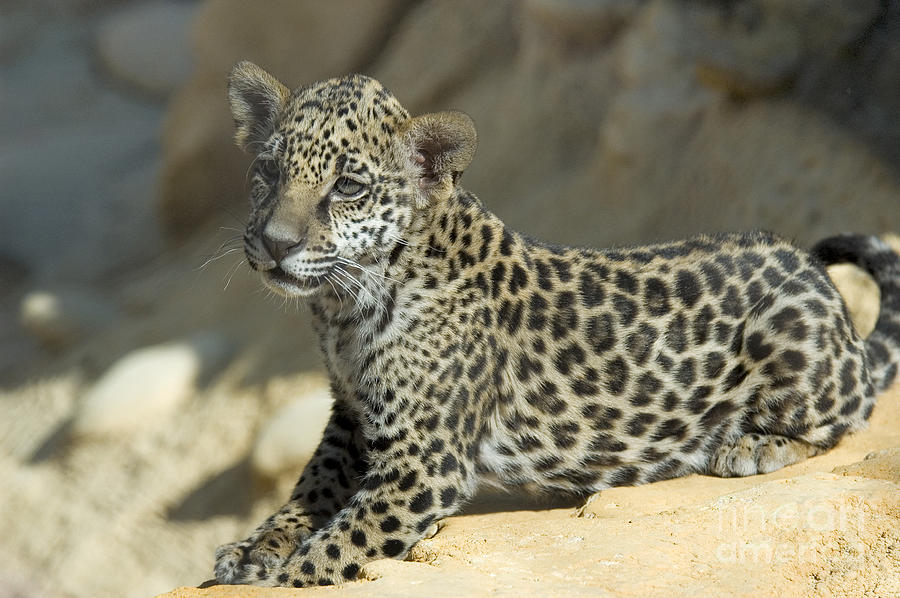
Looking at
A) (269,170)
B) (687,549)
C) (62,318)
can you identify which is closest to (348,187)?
(269,170)

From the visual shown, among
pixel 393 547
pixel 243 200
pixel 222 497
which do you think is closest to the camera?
pixel 393 547

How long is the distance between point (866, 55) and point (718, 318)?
4.80 m

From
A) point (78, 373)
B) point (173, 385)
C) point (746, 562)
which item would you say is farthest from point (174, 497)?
point (746, 562)

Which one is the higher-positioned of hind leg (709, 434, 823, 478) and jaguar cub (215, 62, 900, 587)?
jaguar cub (215, 62, 900, 587)

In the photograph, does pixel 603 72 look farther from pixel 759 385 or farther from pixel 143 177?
pixel 143 177

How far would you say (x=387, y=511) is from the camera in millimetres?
5426

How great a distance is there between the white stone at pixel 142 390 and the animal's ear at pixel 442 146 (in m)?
8.17

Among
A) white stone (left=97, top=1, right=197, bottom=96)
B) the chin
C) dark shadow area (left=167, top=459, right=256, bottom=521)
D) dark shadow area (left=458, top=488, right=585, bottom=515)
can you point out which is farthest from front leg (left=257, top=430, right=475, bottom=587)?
white stone (left=97, top=1, right=197, bottom=96)

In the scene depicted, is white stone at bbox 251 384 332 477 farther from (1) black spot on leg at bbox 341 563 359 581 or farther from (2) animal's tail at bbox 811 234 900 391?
(1) black spot on leg at bbox 341 563 359 581

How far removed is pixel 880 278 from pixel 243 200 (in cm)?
1093

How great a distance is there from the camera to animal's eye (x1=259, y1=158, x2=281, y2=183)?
5703mm

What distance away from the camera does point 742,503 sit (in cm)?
512

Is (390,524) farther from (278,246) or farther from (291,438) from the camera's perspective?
(291,438)

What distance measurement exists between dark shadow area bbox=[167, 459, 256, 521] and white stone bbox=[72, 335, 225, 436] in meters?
1.30
